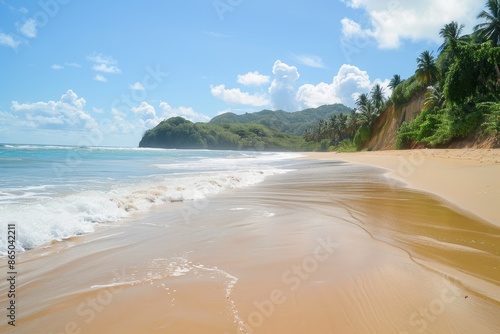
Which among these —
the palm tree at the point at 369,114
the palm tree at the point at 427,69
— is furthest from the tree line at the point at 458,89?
the palm tree at the point at 369,114

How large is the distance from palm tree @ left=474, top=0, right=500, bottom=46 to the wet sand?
40.9 metres

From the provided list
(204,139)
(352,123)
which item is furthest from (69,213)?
(204,139)

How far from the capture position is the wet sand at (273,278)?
2.65m

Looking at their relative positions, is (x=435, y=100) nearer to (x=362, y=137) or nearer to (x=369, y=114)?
(x=369, y=114)

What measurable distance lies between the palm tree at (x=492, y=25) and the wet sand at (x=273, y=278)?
4087cm

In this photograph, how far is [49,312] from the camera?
3.01 m

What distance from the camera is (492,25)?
3500 centimetres

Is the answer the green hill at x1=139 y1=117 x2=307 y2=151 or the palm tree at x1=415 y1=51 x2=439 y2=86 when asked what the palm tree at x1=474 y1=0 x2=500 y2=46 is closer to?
the palm tree at x1=415 y1=51 x2=439 y2=86

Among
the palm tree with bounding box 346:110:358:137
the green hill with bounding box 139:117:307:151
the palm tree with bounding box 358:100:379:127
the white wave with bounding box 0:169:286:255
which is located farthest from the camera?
the green hill with bounding box 139:117:307:151

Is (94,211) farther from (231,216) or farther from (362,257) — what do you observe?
(362,257)

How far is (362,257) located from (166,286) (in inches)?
100

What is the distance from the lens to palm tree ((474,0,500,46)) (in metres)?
34.6

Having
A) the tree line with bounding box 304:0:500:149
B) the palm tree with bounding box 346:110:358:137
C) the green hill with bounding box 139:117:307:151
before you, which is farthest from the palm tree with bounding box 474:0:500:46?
the green hill with bounding box 139:117:307:151

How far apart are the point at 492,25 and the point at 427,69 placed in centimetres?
899
